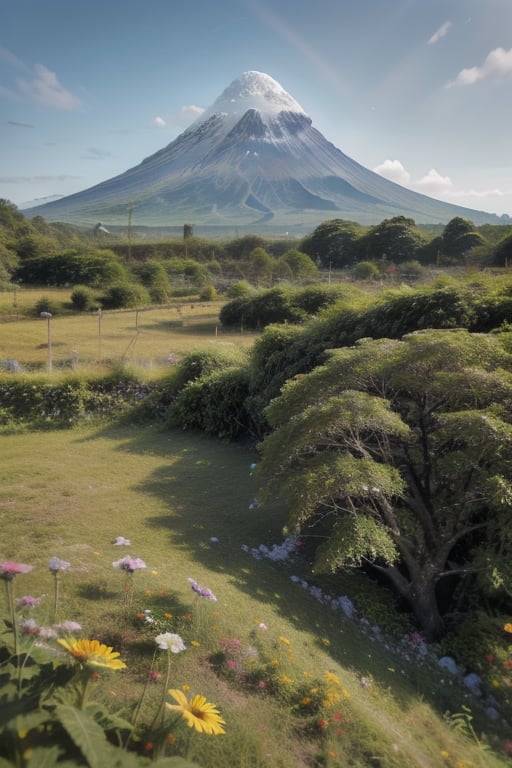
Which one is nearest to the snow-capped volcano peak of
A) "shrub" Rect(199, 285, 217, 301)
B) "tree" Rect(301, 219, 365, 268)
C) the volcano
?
the volcano

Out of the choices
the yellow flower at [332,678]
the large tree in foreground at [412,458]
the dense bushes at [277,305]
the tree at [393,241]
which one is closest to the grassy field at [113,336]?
the dense bushes at [277,305]

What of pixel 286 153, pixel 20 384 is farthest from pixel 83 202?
pixel 20 384

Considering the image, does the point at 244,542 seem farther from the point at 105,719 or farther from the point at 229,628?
the point at 105,719

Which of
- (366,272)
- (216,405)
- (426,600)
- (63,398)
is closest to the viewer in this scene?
(426,600)

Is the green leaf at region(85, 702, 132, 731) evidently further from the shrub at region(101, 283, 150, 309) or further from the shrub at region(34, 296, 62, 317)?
the shrub at region(101, 283, 150, 309)

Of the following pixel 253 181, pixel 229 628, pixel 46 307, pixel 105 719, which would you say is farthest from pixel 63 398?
pixel 253 181

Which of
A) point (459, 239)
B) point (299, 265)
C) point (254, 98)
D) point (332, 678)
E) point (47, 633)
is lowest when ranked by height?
point (332, 678)

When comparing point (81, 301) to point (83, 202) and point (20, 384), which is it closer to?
point (20, 384)
